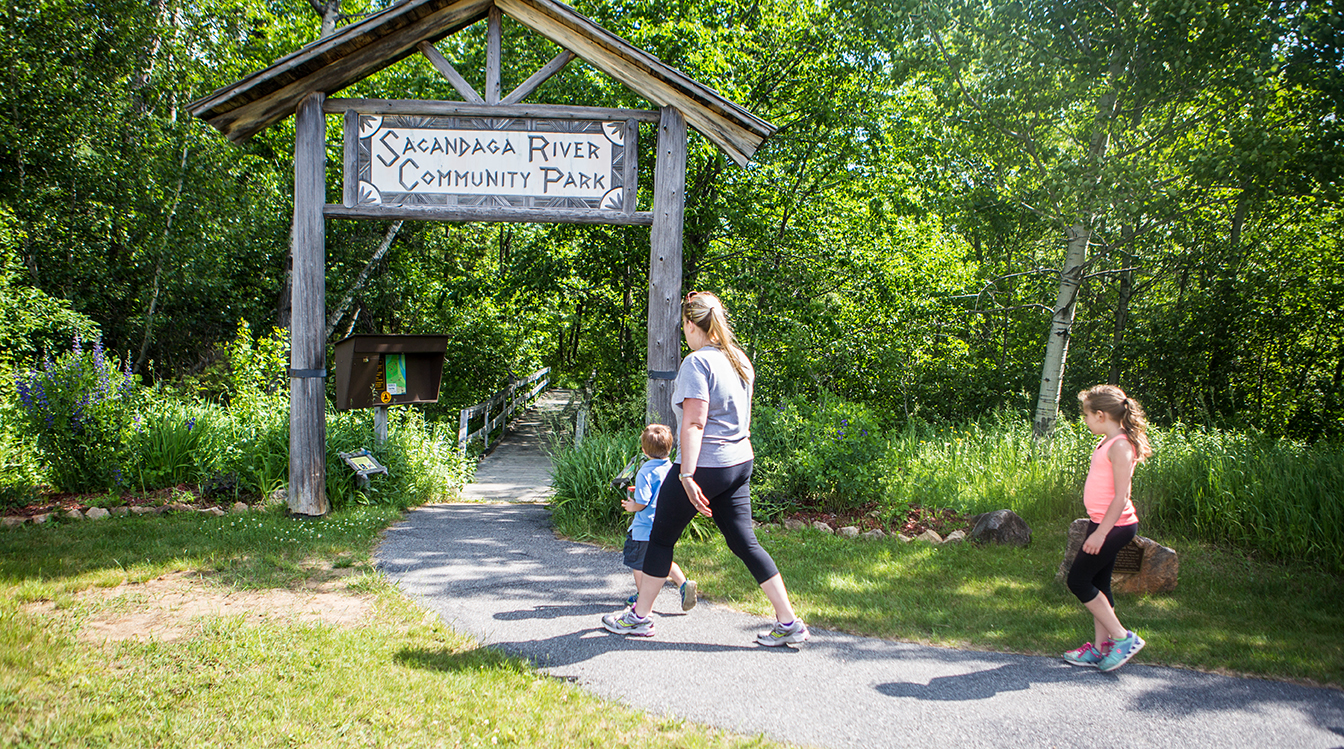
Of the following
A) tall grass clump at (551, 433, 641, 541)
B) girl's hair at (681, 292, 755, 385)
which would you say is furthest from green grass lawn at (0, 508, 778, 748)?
tall grass clump at (551, 433, 641, 541)

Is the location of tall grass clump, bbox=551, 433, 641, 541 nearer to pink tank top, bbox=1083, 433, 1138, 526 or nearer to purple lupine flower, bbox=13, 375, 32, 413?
pink tank top, bbox=1083, 433, 1138, 526

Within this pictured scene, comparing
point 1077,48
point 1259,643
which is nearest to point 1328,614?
point 1259,643

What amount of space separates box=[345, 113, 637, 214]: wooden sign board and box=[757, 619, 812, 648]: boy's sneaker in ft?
12.3

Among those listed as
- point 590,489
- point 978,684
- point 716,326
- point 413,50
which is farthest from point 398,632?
point 413,50

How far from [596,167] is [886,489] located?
3897mm

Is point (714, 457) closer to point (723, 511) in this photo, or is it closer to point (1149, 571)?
point (723, 511)

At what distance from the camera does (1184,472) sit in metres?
6.57

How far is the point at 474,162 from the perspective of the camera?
6.20m

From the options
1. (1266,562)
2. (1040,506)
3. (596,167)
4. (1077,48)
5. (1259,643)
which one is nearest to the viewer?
(1259,643)

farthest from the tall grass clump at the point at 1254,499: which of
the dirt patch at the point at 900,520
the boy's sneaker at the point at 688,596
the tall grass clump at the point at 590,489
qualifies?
the boy's sneaker at the point at 688,596

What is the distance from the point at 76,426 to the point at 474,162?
4540mm

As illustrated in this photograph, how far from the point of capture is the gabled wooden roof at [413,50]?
600 centimetres

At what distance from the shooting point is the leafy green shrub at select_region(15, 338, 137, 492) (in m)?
6.98

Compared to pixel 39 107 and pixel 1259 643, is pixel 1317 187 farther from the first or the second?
pixel 39 107
